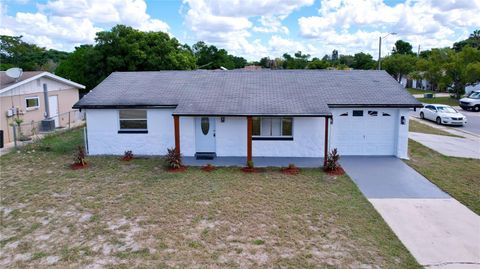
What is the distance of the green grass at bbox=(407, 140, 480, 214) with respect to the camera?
10.7m

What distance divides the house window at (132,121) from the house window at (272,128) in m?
4.67

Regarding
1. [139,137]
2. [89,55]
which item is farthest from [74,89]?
[139,137]

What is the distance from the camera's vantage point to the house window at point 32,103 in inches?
798

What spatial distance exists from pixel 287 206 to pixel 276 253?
256cm

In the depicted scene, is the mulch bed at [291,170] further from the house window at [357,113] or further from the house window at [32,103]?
the house window at [32,103]

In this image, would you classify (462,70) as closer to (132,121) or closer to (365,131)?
(365,131)

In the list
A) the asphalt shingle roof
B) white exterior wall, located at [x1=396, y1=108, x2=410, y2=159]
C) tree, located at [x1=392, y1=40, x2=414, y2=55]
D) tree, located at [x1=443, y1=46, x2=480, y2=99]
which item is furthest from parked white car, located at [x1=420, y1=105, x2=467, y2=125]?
tree, located at [x1=392, y1=40, x2=414, y2=55]

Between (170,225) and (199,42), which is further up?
(199,42)

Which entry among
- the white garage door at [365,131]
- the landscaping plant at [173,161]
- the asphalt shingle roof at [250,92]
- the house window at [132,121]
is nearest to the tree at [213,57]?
the asphalt shingle roof at [250,92]

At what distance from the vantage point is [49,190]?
36.3 ft

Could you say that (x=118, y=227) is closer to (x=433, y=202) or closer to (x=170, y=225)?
(x=170, y=225)

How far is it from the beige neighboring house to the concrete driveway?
16630 millimetres

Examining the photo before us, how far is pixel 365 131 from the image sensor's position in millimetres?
15133

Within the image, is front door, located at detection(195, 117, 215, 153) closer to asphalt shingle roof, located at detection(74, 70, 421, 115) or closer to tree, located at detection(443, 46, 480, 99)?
asphalt shingle roof, located at detection(74, 70, 421, 115)
